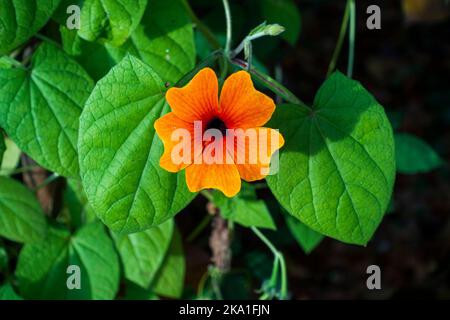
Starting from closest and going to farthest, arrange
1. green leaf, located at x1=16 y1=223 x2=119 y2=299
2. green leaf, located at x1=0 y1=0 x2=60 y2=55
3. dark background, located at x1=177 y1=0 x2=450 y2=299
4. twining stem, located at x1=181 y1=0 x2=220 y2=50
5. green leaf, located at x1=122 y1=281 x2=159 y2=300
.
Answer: green leaf, located at x1=0 y1=0 x2=60 y2=55 < twining stem, located at x1=181 y1=0 x2=220 y2=50 < green leaf, located at x1=16 y1=223 x2=119 y2=299 < green leaf, located at x1=122 y1=281 x2=159 y2=300 < dark background, located at x1=177 y1=0 x2=450 y2=299

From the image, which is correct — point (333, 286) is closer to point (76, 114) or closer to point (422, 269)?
point (422, 269)

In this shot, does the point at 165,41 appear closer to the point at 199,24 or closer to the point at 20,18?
the point at 199,24

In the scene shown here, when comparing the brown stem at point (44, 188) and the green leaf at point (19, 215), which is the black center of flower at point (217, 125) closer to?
the green leaf at point (19, 215)

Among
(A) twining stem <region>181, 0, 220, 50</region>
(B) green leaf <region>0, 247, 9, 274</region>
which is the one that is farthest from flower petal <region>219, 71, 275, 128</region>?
(B) green leaf <region>0, 247, 9, 274</region>

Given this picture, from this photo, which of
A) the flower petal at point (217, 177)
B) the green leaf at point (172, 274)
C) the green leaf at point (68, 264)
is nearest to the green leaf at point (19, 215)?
the green leaf at point (68, 264)

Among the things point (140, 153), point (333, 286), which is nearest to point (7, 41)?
point (140, 153)

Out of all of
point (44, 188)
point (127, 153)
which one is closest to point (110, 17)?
point (127, 153)

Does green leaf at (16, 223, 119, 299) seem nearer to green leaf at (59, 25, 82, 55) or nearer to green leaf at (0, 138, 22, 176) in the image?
green leaf at (0, 138, 22, 176)
